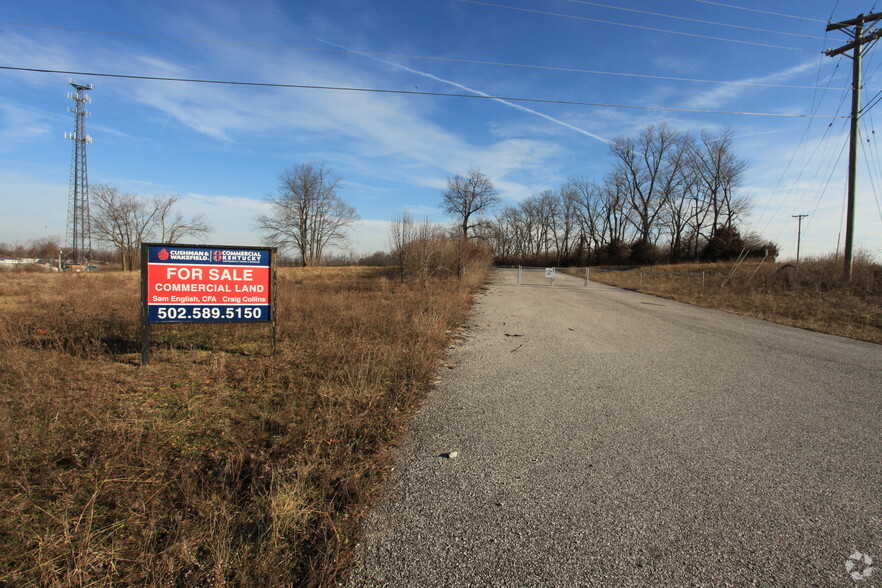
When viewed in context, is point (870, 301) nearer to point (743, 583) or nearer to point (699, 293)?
point (699, 293)

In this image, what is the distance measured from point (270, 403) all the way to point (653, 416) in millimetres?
4058

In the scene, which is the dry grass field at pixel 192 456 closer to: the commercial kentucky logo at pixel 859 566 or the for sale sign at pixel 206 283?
the for sale sign at pixel 206 283

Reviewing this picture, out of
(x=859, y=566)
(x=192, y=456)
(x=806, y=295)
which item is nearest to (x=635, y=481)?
(x=859, y=566)

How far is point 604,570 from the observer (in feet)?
6.73

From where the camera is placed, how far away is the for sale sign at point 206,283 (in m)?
5.94

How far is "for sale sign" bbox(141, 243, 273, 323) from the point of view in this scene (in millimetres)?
5941

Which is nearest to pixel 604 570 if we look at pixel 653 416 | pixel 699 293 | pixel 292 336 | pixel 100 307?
pixel 653 416

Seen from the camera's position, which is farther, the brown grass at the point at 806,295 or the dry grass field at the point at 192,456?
the brown grass at the point at 806,295

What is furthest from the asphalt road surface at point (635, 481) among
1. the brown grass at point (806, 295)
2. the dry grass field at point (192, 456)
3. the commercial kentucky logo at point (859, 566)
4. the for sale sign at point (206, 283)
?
the brown grass at point (806, 295)

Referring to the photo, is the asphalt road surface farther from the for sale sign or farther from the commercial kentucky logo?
the for sale sign

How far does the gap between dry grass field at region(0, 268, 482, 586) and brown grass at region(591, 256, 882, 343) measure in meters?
12.3

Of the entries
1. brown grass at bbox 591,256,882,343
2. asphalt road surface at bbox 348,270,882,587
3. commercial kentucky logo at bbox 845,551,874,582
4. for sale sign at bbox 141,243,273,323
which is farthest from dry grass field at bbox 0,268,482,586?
brown grass at bbox 591,256,882,343

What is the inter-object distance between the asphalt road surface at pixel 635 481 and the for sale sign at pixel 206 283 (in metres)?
3.45

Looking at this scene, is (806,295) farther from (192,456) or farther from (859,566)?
(192,456)
